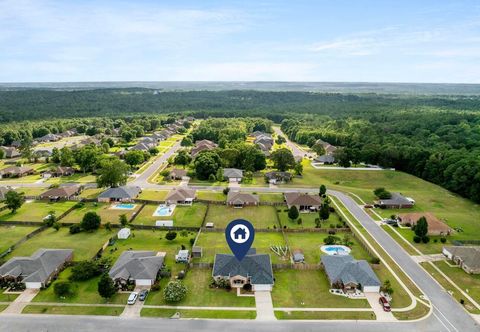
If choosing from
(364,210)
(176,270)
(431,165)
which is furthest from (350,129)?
(176,270)

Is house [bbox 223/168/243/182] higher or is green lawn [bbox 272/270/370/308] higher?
house [bbox 223/168/243/182]

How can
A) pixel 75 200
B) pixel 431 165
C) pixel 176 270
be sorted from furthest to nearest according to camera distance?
pixel 431 165 < pixel 75 200 < pixel 176 270

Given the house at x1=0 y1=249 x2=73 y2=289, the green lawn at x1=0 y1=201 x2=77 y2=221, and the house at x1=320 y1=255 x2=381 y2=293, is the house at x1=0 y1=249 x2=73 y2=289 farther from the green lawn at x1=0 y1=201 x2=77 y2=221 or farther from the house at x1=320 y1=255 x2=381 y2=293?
the house at x1=320 y1=255 x2=381 y2=293

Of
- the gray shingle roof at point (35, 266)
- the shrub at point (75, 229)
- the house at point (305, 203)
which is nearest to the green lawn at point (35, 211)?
the shrub at point (75, 229)

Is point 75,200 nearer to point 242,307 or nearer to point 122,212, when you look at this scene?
point 122,212

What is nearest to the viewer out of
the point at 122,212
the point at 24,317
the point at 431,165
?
the point at 24,317

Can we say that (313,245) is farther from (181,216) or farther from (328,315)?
(181,216)

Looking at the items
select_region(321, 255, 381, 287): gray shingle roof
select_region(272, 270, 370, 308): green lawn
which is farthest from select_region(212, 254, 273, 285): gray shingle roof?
select_region(321, 255, 381, 287): gray shingle roof
